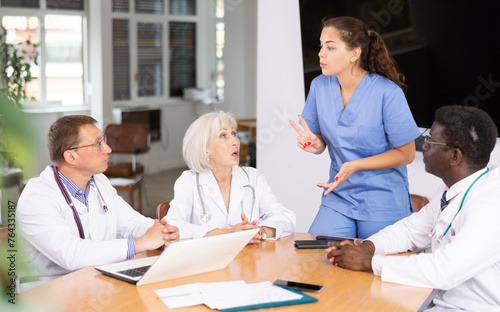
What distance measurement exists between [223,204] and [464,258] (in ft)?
3.64

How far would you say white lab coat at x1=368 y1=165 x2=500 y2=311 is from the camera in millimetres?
1639


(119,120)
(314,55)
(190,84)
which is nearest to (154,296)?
(314,55)

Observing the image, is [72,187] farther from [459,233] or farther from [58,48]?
[58,48]

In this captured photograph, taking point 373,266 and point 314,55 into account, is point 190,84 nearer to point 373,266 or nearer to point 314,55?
point 314,55

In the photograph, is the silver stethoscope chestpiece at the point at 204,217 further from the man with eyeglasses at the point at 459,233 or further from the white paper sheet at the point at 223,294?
the white paper sheet at the point at 223,294

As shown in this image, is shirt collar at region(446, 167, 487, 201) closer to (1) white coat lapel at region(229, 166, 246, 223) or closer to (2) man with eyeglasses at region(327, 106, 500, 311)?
(2) man with eyeglasses at region(327, 106, 500, 311)

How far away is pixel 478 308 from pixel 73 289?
1152mm

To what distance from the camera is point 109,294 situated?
5.16 feet

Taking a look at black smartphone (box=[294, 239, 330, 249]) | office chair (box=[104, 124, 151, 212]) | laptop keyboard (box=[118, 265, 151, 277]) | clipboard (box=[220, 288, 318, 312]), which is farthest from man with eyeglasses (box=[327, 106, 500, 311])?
office chair (box=[104, 124, 151, 212])

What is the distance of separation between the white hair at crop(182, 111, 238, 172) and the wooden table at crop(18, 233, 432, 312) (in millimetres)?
666

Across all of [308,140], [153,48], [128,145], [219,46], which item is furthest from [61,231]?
A: [219,46]

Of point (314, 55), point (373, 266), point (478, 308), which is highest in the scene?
point (314, 55)

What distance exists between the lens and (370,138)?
2594 millimetres

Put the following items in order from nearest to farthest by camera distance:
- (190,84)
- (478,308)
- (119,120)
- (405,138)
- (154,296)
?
1. (154,296)
2. (478,308)
3. (405,138)
4. (119,120)
5. (190,84)
